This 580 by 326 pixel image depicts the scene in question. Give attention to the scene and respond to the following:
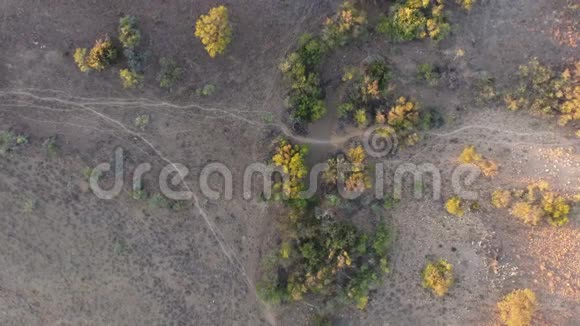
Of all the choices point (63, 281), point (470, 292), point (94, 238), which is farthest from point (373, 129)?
point (63, 281)

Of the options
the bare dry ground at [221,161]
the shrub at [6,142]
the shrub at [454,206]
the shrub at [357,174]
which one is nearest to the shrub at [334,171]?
the shrub at [357,174]

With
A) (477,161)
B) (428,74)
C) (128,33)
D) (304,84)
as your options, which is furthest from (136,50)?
(477,161)

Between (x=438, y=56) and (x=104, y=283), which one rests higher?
(x=438, y=56)

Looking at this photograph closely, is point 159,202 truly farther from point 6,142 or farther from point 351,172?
point 351,172

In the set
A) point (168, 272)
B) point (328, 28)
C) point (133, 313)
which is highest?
point (328, 28)

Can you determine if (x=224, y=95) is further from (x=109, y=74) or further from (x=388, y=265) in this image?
(x=388, y=265)

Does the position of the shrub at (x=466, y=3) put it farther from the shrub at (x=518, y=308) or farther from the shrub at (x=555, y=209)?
the shrub at (x=518, y=308)

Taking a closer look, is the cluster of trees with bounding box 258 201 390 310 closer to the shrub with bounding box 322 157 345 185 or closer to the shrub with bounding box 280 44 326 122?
the shrub with bounding box 322 157 345 185
